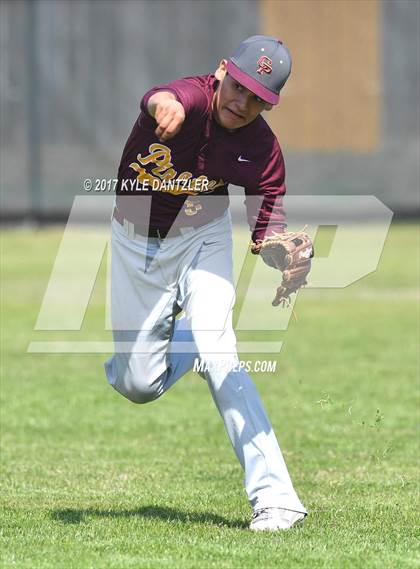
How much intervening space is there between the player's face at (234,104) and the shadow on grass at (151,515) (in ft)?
6.78

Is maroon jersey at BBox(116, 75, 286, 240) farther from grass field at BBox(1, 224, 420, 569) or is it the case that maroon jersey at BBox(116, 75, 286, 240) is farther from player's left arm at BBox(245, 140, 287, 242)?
grass field at BBox(1, 224, 420, 569)

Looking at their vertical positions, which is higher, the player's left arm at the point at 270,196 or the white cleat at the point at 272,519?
the player's left arm at the point at 270,196

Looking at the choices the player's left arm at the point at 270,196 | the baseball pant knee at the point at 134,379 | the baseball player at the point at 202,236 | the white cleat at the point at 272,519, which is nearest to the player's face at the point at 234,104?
the baseball player at the point at 202,236

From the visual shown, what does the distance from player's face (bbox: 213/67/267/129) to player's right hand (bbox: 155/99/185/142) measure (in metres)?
0.47

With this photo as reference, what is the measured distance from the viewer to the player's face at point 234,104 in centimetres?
622

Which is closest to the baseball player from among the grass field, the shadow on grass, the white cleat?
the white cleat

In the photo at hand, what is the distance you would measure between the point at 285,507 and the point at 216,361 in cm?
81

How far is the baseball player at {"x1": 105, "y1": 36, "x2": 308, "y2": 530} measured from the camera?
6211mm

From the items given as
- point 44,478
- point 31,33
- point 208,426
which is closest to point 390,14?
point 31,33

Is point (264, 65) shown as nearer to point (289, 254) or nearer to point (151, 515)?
point (289, 254)

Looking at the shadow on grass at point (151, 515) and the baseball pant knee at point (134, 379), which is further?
the baseball pant knee at point (134, 379)

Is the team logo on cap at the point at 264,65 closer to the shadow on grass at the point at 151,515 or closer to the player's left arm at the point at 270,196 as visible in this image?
the player's left arm at the point at 270,196

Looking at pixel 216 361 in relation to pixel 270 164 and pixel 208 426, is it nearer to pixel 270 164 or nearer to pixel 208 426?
pixel 270 164

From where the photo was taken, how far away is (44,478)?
7781 millimetres
